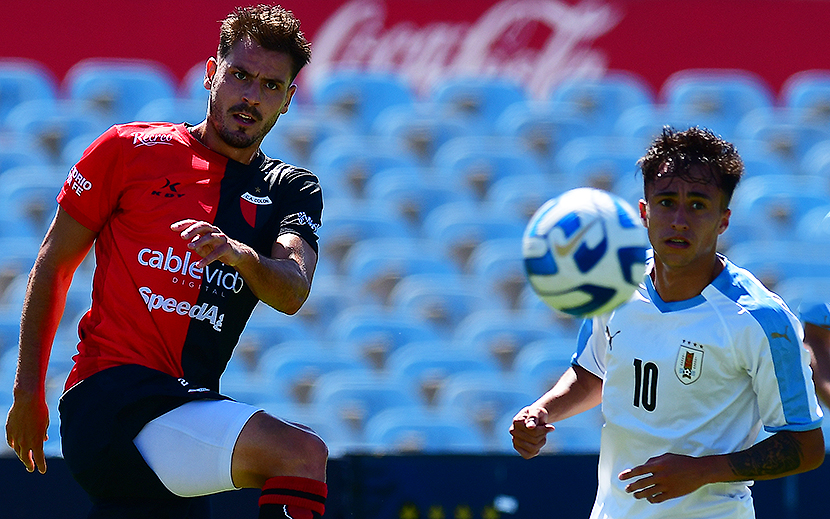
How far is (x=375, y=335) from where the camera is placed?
708 centimetres

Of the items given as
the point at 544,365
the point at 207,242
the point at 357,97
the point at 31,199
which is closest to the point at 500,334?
the point at 544,365

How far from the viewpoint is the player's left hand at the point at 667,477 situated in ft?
9.10

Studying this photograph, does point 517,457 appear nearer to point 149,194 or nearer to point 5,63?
point 149,194

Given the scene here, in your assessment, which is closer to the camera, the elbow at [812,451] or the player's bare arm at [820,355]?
the elbow at [812,451]

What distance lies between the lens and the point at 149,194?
2779 mm

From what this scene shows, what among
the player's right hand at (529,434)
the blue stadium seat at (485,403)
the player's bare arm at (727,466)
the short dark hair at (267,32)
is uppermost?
the short dark hair at (267,32)

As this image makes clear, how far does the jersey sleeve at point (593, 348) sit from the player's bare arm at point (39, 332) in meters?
1.70

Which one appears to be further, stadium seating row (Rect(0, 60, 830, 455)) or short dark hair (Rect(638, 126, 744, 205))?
stadium seating row (Rect(0, 60, 830, 455))

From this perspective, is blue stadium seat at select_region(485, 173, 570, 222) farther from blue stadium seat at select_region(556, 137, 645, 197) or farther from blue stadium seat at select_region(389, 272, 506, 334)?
blue stadium seat at select_region(389, 272, 506, 334)

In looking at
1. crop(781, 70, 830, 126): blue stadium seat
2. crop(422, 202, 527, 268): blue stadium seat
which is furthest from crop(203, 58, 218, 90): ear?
crop(781, 70, 830, 126): blue stadium seat

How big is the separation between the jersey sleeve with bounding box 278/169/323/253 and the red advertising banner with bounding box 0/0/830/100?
6.13 meters

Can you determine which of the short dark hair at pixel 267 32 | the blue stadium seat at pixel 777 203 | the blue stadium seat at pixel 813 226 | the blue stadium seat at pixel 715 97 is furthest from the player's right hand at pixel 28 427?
the blue stadium seat at pixel 715 97

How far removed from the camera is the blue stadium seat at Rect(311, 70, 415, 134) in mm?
8688

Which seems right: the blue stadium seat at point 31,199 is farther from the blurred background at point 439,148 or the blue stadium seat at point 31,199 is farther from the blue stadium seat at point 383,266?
the blue stadium seat at point 383,266
